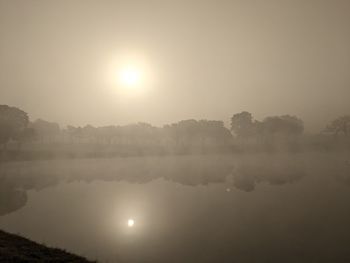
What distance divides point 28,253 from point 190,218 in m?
17.2

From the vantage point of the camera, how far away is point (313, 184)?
173 feet

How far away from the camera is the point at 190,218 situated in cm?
3422

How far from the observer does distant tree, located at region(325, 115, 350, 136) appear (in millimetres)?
176650

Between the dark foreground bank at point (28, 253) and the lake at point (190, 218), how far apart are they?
104 inches

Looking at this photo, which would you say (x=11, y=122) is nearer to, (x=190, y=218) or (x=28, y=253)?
(x=190, y=218)

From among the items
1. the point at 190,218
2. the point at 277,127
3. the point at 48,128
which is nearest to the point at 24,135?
the point at 48,128

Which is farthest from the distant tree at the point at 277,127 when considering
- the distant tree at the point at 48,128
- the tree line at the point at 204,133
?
the distant tree at the point at 48,128

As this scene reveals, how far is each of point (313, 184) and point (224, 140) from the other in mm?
126200

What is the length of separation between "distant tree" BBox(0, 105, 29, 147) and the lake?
45644mm

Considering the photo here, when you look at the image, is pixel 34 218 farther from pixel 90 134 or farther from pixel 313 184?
pixel 90 134

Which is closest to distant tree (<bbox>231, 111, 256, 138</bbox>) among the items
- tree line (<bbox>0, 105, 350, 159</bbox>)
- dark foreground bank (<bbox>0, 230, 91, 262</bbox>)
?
tree line (<bbox>0, 105, 350, 159</bbox>)

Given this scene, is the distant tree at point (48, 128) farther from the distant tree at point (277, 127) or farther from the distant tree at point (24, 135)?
the distant tree at point (277, 127)

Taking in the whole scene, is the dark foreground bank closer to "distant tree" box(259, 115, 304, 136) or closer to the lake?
the lake

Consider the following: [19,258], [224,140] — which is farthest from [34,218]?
[224,140]
